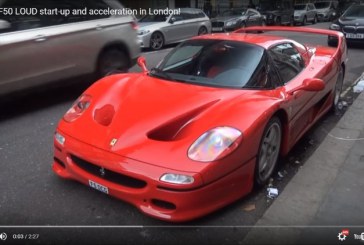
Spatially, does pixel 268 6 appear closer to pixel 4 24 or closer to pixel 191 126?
pixel 4 24

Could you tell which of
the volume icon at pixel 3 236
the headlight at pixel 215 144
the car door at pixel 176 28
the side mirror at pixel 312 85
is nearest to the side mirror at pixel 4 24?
the volume icon at pixel 3 236

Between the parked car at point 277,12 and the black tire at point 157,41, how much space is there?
1202cm

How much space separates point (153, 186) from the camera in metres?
2.76

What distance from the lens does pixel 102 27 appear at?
652 centimetres

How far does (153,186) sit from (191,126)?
23.8 inches

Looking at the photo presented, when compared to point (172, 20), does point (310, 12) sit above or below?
below

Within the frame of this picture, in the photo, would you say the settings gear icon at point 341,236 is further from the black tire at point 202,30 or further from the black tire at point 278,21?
the black tire at point 278,21

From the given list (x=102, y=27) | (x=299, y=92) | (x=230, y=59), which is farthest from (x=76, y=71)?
(x=299, y=92)

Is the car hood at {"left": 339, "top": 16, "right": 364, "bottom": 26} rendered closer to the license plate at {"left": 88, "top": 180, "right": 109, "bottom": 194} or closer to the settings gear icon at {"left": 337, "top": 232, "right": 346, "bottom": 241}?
the settings gear icon at {"left": 337, "top": 232, "right": 346, "bottom": 241}

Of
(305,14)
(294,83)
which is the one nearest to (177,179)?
(294,83)

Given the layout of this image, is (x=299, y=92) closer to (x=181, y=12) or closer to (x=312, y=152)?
(x=312, y=152)

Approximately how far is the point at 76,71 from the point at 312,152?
3628 mm

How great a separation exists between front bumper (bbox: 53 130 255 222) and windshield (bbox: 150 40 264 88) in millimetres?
1015

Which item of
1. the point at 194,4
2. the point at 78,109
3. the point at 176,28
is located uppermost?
the point at 194,4
